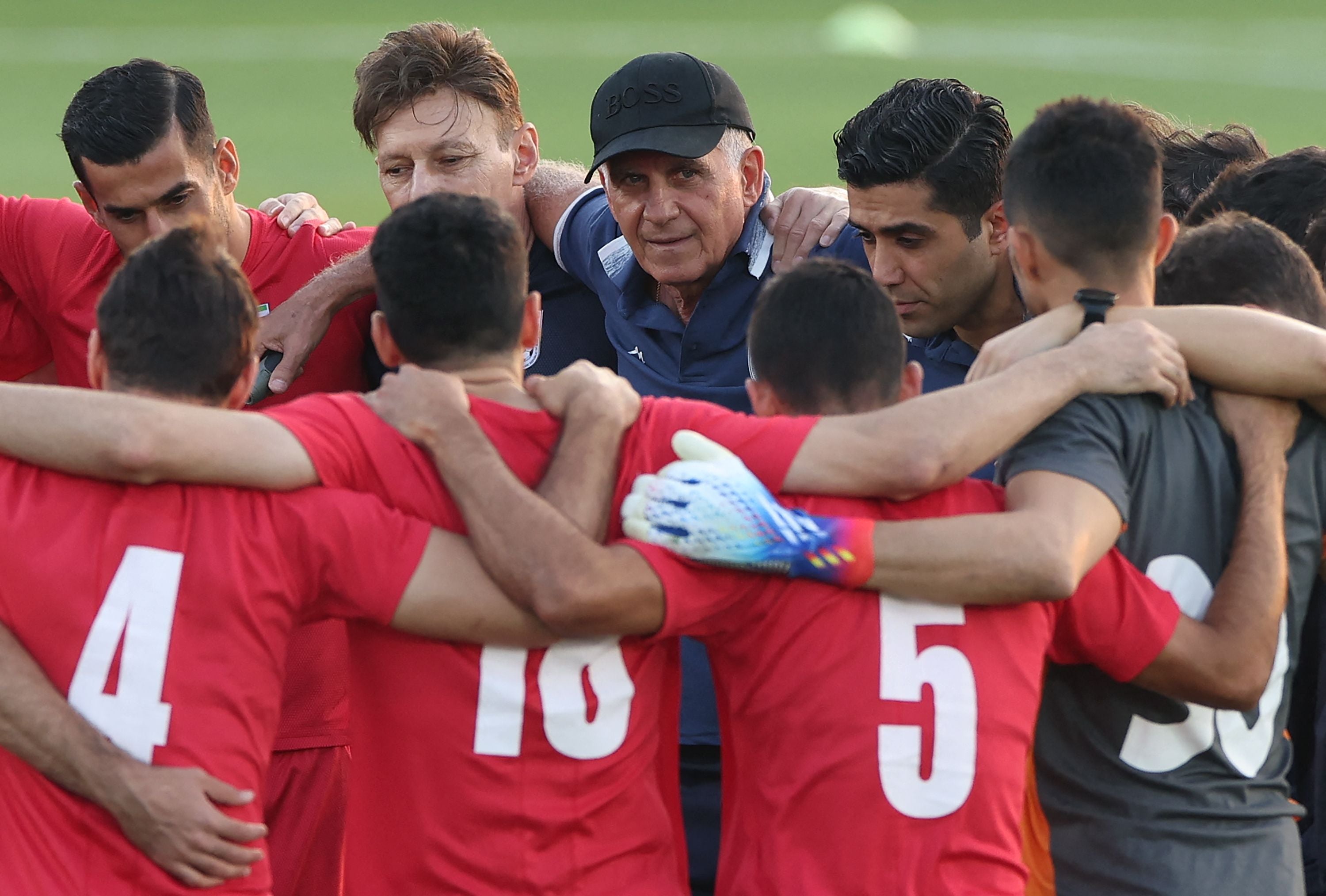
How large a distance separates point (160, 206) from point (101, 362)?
1.58m

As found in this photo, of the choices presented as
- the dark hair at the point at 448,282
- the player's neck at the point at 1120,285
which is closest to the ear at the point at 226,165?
the dark hair at the point at 448,282

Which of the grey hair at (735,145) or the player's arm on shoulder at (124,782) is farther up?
the grey hair at (735,145)

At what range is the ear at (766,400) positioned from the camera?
322 cm

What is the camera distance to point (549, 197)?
526cm

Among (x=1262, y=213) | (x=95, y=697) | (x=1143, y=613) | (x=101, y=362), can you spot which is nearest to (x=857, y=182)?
(x=1262, y=213)

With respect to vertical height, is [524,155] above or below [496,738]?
above

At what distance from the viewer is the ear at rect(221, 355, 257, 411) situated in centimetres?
320

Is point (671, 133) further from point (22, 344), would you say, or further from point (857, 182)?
point (22, 344)

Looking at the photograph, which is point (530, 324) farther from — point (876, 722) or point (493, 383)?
point (876, 722)

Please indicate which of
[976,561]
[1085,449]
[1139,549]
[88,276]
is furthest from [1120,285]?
[88,276]

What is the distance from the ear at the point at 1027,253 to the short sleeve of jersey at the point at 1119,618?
655 mm

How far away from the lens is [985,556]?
2969 mm

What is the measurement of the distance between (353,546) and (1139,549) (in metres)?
1.61

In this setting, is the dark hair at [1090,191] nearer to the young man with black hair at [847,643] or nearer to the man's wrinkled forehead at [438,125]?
the young man with black hair at [847,643]
